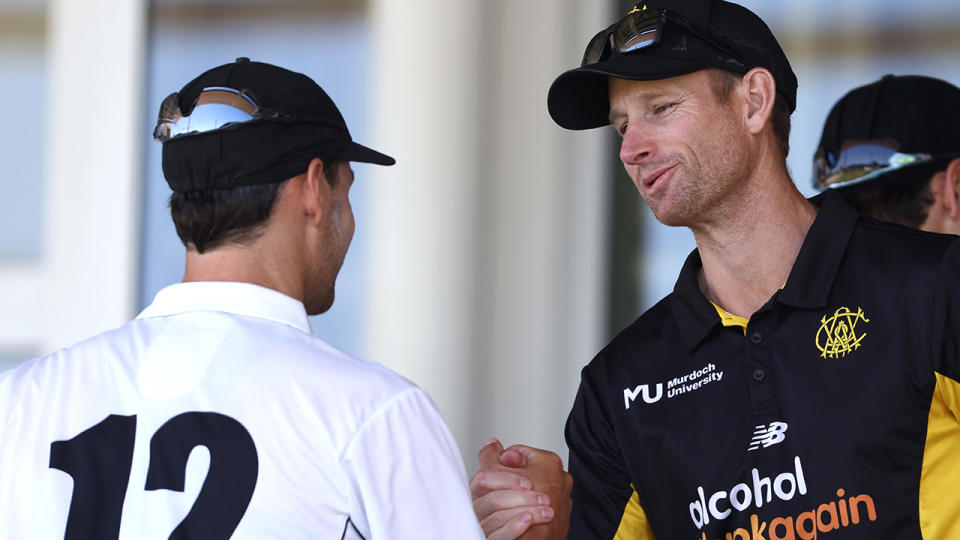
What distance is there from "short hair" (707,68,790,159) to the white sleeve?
84cm

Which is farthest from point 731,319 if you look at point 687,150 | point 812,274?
point 687,150

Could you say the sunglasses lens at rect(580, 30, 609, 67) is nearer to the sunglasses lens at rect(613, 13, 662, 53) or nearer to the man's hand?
the sunglasses lens at rect(613, 13, 662, 53)

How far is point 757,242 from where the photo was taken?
2.04 meters

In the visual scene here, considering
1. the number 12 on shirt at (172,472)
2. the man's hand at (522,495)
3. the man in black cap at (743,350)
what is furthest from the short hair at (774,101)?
the number 12 on shirt at (172,472)

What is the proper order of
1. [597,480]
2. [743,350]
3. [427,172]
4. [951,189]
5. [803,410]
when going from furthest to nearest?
1. [427,172]
2. [951,189]
3. [597,480]
4. [743,350]
5. [803,410]

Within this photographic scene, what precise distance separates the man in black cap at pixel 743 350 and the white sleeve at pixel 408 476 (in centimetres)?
47

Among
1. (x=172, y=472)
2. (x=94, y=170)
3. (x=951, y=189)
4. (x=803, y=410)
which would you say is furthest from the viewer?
(x=94, y=170)

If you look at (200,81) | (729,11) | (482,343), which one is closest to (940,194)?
(729,11)

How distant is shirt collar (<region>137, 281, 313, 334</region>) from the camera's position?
1.67m

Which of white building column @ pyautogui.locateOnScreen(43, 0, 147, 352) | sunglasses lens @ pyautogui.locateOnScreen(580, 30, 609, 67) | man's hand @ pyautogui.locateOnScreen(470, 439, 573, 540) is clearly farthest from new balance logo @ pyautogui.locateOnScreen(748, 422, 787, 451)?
white building column @ pyautogui.locateOnScreen(43, 0, 147, 352)

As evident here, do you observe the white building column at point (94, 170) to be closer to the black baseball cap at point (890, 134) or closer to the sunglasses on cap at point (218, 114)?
the sunglasses on cap at point (218, 114)

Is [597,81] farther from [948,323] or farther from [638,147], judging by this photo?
[948,323]

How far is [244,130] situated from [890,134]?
5.12 ft

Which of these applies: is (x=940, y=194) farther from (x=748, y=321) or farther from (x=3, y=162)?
(x=3, y=162)
